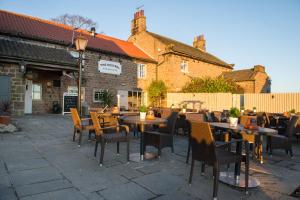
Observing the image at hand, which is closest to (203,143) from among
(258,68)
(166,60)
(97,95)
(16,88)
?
(16,88)

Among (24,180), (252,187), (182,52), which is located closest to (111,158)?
(24,180)

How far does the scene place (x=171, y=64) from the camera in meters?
19.4

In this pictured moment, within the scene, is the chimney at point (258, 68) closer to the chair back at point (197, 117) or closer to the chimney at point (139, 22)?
the chimney at point (139, 22)

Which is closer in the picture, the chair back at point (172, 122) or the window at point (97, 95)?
the chair back at point (172, 122)

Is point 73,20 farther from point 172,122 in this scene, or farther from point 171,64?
point 172,122

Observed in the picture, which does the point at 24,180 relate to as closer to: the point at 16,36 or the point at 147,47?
the point at 16,36

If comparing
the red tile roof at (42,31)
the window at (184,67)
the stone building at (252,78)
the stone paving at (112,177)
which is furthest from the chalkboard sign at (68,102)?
the stone building at (252,78)

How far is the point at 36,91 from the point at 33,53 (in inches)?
102

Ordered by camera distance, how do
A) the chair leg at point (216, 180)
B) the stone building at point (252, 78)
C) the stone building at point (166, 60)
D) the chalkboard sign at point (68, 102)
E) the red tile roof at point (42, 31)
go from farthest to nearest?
the stone building at point (252, 78), the stone building at point (166, 60), the chalkboard sign at point (68, 102), the red tile roof at point (42, 31), the chair leg at point (216, 180)

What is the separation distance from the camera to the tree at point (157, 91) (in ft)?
60.4

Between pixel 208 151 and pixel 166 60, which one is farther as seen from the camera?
pixel 166 60

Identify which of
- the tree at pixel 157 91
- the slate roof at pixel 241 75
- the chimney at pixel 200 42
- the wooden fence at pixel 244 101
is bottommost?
the wooden fence at pixel 244 101

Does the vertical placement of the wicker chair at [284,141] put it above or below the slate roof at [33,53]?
below

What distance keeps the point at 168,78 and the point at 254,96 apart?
309 inches
